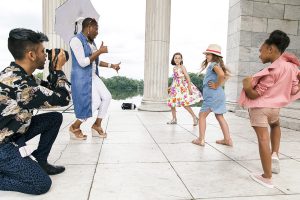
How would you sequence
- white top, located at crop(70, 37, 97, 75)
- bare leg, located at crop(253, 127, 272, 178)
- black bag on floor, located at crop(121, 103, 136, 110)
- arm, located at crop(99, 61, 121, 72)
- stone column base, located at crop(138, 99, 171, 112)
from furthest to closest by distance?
1. black bag on floor, located at crop(121, 103, 136, 110)
2. stone column base, located at crop(138, 99, 171, 112)
3. arm, located at crop(99, 61, 121, 72)
4. white top, located at crop(70, 37, 97, 75)
5. bare leg, located at crop(253, 127, 272, 178)

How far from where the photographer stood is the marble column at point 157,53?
393 inches

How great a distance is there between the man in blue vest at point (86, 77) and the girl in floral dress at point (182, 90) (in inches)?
97.3

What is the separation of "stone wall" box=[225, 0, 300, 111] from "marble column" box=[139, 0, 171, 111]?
2476mm

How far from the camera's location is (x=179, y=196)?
247 centimetres

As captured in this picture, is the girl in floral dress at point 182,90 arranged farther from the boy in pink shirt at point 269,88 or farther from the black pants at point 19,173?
the black pants at point 19,173

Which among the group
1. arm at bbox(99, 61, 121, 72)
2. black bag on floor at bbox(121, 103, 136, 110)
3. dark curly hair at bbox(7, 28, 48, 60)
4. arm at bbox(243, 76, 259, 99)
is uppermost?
dark curly hair at bbox(7, 28, 48, 60)

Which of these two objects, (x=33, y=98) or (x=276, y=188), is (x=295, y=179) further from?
(x=33, y=98)

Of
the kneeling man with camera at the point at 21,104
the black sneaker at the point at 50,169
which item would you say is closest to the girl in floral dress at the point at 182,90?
the black sneaker at the point at 50,169

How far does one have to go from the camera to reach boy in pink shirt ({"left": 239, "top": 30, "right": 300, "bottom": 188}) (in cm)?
272

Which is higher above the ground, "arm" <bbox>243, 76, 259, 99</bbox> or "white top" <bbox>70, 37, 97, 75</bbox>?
"white top" <bbox>70, 37, 97, 75</bbox>

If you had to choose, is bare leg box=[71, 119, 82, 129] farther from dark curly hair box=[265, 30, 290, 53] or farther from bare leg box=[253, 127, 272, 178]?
dark curly hair box=[265, 30, 290, 53]

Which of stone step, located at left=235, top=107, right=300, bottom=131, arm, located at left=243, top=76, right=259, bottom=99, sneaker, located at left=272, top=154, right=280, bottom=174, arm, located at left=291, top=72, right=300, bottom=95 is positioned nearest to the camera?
arm, located at left=243, top=76, right=259, bottom=99

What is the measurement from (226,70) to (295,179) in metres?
1.98

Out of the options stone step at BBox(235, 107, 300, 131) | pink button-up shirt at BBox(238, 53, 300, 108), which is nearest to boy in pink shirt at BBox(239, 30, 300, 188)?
pink button-up shirt at BBox(238, 53, 300, 108)
